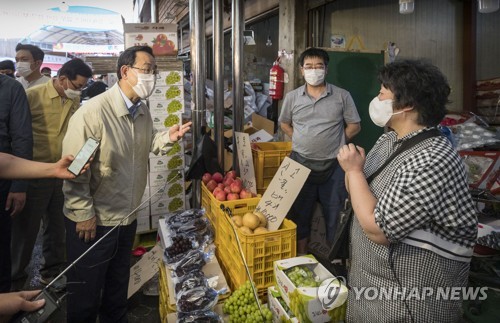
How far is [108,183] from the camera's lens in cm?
227

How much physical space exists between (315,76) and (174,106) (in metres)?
1.80

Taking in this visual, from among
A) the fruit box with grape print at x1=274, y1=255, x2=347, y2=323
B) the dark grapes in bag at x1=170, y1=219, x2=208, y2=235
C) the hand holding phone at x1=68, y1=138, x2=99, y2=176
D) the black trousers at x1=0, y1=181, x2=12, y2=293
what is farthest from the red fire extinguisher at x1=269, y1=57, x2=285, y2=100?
the hand holding phone at x1=68, y1=138, x2=99, y2=176

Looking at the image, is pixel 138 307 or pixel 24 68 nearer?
pixel 138 307

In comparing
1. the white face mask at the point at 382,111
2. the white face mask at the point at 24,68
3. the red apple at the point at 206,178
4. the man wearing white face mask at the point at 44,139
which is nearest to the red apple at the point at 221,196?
the red apple at the point at 206,178

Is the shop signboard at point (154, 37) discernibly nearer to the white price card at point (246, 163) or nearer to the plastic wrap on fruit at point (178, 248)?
the white price card at point (246, 163)

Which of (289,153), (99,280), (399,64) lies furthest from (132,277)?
(399,64)

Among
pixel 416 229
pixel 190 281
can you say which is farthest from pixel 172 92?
pixel 416 229

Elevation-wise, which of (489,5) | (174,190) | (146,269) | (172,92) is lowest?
(146,269)

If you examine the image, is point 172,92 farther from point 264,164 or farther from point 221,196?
point 221,196

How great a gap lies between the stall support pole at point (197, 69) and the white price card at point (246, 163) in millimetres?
1003

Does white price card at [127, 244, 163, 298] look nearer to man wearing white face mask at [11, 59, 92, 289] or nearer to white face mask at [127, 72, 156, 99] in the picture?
man wearing white face mask at [11, 59, 92, 289]

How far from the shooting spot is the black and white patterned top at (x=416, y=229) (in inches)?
52.1

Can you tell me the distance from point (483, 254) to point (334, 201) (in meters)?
1.72

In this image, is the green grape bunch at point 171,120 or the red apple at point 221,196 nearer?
the red apple at point 221,196
